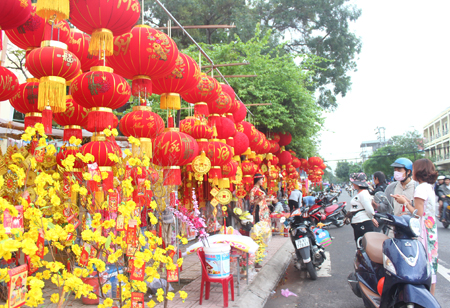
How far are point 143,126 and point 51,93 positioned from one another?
1.02 m

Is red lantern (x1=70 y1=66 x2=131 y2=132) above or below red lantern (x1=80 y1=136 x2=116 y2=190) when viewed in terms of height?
above

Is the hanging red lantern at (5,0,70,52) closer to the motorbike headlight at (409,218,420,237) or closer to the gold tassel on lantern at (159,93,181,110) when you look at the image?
the gold tassel on lantern at (159,93,181,110)

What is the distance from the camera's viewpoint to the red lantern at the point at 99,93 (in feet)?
9.98

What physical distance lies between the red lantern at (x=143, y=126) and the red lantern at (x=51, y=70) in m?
0.86

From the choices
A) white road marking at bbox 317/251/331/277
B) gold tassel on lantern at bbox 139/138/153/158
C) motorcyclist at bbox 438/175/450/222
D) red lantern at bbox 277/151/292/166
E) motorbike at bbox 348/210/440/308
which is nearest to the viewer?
motorbike at bbox 348/210/440/308

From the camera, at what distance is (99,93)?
9.98ft

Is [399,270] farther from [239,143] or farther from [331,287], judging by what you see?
[239,143]

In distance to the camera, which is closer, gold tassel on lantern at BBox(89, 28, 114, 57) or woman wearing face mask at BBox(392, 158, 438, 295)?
gold tassel on lantern at BBox(89, 28, 114, 57)

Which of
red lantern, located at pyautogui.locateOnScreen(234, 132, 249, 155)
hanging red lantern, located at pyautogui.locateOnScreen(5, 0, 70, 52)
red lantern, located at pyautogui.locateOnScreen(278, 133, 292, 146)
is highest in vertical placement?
red lantern, located at pyautogui.locateOnScreen(278, 133, 292, 146)

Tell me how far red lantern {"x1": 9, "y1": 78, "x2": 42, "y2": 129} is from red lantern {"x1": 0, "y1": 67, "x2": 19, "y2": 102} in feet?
1.40

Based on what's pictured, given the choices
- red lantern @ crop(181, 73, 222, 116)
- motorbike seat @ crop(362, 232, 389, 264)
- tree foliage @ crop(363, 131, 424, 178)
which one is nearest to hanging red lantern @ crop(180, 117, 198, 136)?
red lantern @ crop(181, 73, 222, 116)

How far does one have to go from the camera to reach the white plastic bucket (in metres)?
3.73

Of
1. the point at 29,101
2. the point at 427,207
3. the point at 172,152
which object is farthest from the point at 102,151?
the point at 427,207

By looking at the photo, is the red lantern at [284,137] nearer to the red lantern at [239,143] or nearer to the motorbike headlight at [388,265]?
the red lantern at [239,143]
